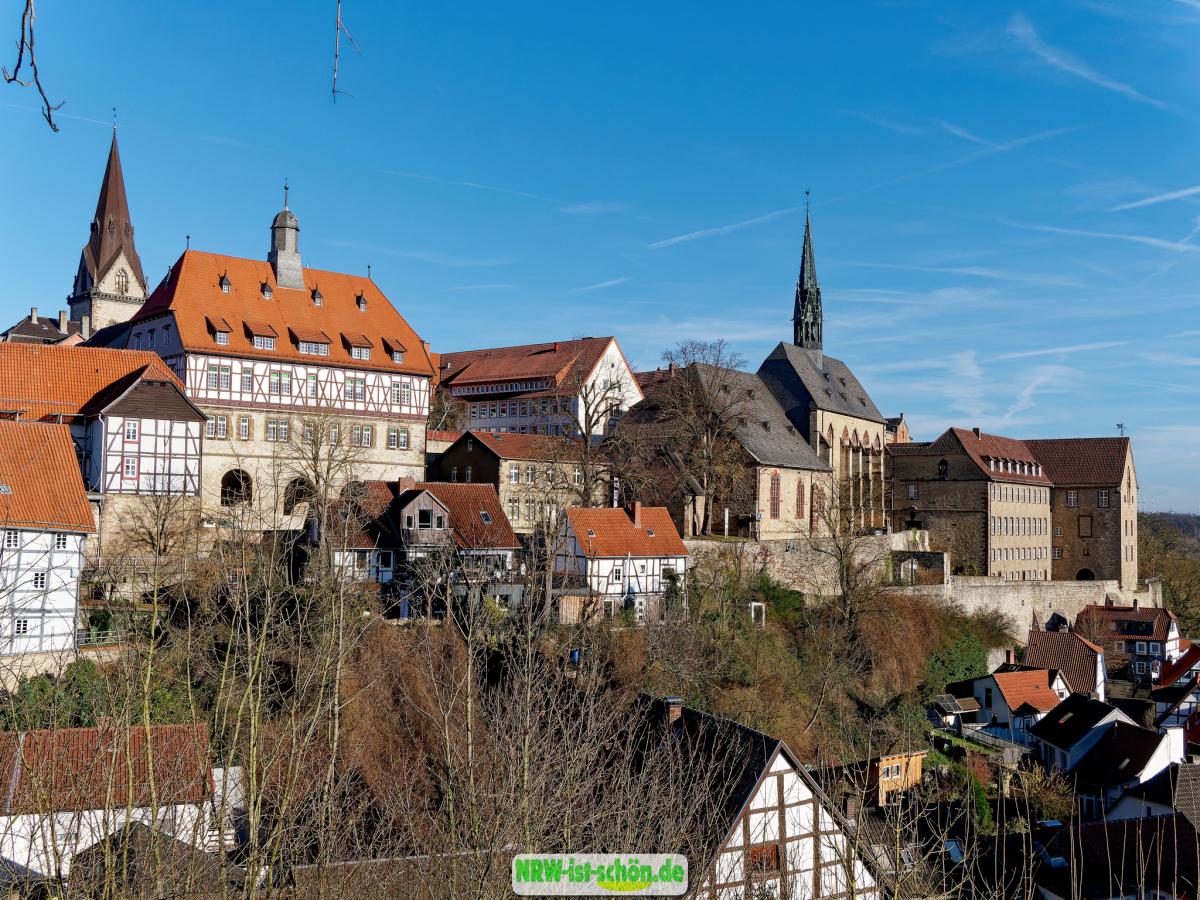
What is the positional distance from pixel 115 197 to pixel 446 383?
42.1 meters

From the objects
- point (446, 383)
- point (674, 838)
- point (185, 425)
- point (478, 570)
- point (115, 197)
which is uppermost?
point (115, 197)

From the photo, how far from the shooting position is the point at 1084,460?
224ft

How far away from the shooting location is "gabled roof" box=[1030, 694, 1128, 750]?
41.2 metres

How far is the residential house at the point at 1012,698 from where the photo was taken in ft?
142

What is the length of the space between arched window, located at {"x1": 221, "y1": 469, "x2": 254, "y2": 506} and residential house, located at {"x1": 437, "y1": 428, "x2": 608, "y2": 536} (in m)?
8.31

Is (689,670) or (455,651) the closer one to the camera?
(455,651)

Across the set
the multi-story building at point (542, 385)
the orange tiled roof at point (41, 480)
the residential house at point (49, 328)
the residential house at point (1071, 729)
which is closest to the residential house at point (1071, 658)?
the residential house at point (1071, 729)

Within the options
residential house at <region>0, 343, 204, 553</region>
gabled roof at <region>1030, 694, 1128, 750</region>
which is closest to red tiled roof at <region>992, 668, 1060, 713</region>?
gabled roof at <region>1030, 694, 1128, 750</region>

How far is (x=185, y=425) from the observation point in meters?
36.0

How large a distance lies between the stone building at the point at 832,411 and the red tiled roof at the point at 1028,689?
9.71 m

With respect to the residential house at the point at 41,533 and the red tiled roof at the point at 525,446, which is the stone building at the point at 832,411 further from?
the residential house at the point at 41,533

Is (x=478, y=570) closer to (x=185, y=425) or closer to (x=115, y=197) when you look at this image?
(x=185, y=425)

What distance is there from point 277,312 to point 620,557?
57.2 feet

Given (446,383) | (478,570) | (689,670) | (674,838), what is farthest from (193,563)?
(446,383)
